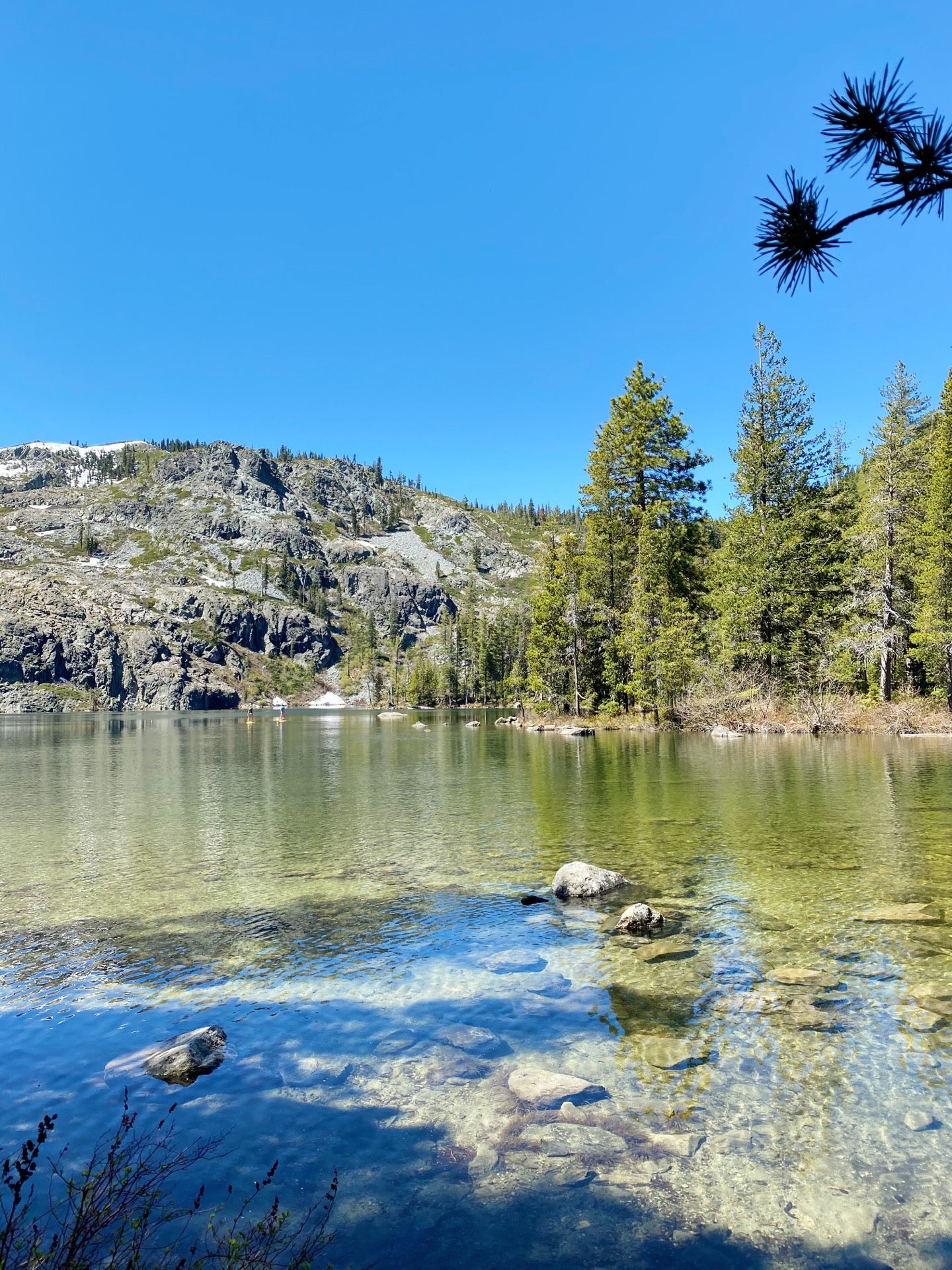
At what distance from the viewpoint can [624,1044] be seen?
7.14 m

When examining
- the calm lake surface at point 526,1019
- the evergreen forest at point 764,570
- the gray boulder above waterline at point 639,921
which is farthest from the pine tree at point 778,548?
the gray boulder above waterline at point 639,921

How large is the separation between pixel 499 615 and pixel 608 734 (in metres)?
104

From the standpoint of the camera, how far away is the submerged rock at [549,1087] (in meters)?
6.18

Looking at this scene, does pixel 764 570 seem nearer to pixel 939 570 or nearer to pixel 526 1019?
pixel 939 570

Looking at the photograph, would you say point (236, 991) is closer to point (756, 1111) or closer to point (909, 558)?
point (756, 1111)

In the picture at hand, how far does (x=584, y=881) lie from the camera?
1264 cm

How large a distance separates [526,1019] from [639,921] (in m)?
3.29

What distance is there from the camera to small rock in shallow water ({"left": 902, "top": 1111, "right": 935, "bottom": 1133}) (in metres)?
5.64

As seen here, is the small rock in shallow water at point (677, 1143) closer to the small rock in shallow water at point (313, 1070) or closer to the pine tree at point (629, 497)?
the small rock in shallow water at point (313, 1070)

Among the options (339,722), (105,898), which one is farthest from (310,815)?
(339,722)

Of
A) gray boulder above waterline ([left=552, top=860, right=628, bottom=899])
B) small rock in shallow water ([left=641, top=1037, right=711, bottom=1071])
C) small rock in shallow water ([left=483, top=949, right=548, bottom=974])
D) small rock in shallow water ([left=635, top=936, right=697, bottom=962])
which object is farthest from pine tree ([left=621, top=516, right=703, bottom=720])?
small rock in shallow water ([left=641, top=1037, right=711, bottom=1071])

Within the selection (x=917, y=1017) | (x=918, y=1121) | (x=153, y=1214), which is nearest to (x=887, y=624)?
(x=917, y=1017)

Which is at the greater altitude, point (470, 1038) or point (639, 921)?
point (639, 921)

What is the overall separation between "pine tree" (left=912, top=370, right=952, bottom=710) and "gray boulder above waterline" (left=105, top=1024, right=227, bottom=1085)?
1698 inches
